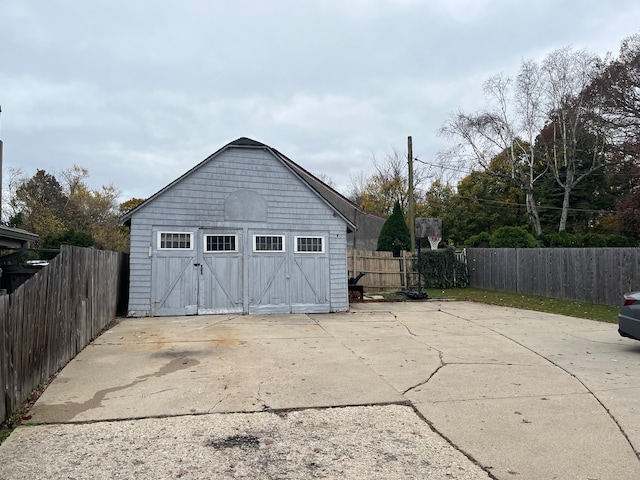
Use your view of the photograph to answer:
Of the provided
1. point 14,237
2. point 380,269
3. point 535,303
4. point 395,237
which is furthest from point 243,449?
point 395,237

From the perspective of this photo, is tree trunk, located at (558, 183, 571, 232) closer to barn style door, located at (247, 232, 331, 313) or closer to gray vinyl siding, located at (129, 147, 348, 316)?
gray vinyl siding, located at (129, 147, 348, 316)

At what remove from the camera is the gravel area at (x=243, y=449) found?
3.51 m

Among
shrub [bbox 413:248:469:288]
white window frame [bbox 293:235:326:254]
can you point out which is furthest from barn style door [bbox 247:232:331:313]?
shrub [bbox 413:248:469:288]

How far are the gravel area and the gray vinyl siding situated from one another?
8529 millimetres

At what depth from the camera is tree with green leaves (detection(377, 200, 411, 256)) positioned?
24.0 metres

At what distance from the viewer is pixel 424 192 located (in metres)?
43.3

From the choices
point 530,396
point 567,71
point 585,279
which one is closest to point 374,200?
point 567,71

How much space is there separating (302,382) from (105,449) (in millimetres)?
2620

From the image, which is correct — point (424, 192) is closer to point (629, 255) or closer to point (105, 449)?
point (629, 255)

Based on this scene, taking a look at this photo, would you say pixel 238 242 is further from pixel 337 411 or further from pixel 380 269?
pixel 380 269

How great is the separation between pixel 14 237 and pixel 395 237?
18056 millimetres

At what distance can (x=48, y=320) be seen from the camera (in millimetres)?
6062

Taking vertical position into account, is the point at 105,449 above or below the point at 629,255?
below

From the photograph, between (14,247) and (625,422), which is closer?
(625,422)
